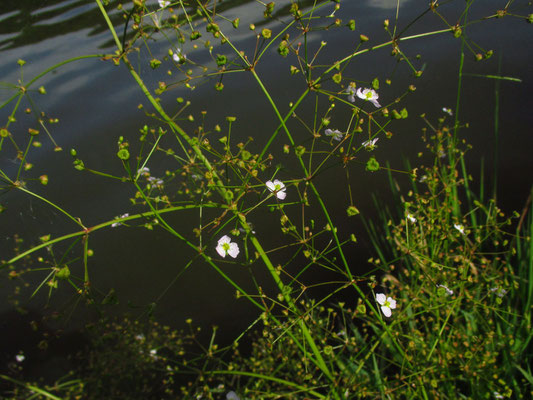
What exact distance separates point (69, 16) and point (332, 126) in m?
2.22

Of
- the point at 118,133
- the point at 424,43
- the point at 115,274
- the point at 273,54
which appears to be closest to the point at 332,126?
Answer: the point at 273,54

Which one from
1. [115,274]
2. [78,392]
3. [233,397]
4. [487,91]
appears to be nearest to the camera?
[233,397]

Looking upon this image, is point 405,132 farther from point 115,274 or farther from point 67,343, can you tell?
point 67,343

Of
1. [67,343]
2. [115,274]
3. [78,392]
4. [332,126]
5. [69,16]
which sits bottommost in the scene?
[78,392]

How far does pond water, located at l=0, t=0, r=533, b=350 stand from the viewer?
2412 millimetres

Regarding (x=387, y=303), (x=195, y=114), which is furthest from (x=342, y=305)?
(x=195, y=114)

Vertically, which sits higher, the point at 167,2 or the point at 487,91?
the point at 167,2

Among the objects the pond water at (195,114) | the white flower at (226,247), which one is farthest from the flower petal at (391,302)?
the pond water at (195,114)

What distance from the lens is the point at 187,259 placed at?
8.09 feet

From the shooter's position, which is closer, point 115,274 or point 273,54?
point 115,274

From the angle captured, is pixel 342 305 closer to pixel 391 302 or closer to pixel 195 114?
pixel 391 302

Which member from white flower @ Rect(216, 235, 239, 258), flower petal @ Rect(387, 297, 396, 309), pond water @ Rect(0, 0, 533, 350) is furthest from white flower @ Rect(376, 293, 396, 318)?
pond water @ Rect(0, 0, 533, 350)

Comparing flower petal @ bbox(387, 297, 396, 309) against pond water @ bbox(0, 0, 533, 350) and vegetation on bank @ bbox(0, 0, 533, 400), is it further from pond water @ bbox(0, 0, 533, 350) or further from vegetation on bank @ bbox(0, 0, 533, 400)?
pond water @ bbox(0, 0, 533, 350)

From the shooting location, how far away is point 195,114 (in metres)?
2.93
